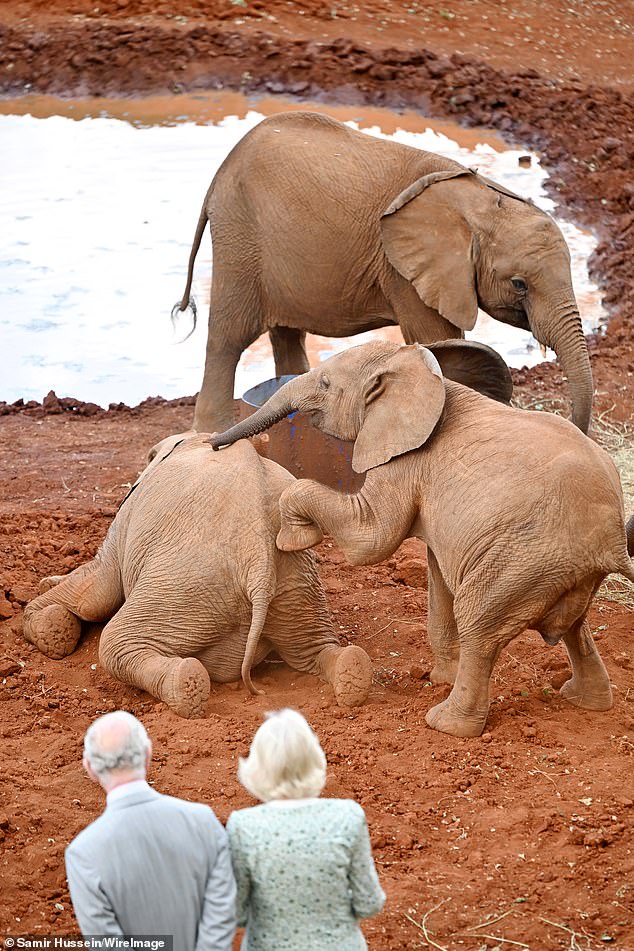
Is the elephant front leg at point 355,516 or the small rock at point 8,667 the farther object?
the small rock at point 8,667

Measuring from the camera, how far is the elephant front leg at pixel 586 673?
5.52 meters

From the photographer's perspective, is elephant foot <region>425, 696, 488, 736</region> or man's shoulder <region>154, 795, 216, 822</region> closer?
man's shoulder <region>154, 795, 216, 822</region>

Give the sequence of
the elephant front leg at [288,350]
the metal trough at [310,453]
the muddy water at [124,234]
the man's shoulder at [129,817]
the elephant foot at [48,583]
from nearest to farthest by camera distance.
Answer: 1. the man's shoulder at [129,817]
2. the elephant foot at [48,583]
3. the metal trough at [310,453]
4. the elephant front leg at [288,350]
5. the muddy water at [124,234]

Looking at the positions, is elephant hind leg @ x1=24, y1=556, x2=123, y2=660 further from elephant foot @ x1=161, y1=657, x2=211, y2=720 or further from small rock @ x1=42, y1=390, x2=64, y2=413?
small rock @ x1=42, y1=390, x2=64, y2=413

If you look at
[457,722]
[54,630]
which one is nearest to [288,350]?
[54,630]

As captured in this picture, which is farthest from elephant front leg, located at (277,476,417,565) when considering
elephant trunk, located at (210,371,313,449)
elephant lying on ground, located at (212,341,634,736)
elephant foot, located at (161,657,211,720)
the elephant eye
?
elephant foot, located at (161,657,211,720)

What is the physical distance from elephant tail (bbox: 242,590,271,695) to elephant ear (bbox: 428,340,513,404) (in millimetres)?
1328

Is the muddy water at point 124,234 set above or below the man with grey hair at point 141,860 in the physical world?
below

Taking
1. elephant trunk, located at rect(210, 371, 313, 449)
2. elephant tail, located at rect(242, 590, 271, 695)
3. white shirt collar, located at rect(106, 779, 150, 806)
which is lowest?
elephant tail, located at rect(242, 590, 271, 695)

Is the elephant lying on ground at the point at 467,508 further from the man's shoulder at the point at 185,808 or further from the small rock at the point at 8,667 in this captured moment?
the man's shoulder at the point at 185,808

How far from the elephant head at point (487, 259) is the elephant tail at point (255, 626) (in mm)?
2288

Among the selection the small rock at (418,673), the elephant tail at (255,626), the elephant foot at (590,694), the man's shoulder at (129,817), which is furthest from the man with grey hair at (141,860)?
the small rock at (418,673)

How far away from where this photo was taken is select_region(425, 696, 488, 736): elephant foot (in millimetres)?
5352

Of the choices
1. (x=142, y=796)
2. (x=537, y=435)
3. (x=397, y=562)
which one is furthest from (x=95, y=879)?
(x=397, y=562)
